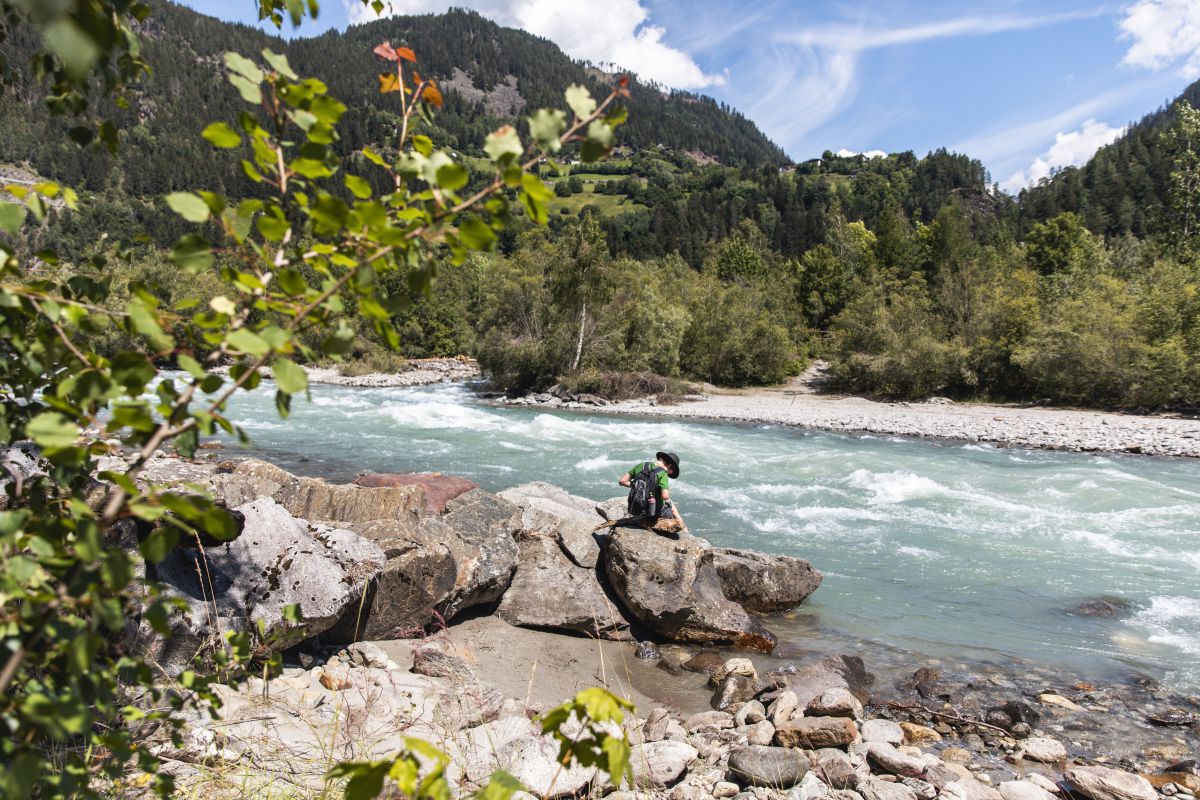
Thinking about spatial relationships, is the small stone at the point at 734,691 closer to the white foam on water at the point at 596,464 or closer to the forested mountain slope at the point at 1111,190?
the white foam on water at the point at 596,464

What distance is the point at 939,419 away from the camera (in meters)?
28.0

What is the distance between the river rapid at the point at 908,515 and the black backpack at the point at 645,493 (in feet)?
7.47

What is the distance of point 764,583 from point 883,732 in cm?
329

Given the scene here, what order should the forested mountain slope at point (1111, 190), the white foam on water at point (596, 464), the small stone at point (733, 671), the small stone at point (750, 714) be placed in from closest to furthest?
the small stone at point (750, 714), the small stone at point (733, 671), the white foam on water at point (596, 464), the forested mountain slope at point (1111, 190)

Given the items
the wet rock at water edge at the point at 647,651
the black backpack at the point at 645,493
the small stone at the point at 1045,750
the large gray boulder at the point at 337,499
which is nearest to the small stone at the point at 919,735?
the small stone at the point at 1045,750

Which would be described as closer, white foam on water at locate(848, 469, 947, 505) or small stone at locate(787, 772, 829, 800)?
small stone at locate(787, 772, 829, 800)

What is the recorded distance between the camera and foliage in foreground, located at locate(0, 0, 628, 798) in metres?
1.12

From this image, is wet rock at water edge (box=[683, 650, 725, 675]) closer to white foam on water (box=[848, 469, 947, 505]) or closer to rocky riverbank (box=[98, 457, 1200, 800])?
rocky riverbank (box=[98, 457, 1200, 800])

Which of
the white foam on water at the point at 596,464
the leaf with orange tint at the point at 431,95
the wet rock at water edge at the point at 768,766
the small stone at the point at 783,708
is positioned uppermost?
the leaf with orange tint at the point at 431,95

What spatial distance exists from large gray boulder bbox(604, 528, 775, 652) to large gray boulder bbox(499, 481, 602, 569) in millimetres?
465

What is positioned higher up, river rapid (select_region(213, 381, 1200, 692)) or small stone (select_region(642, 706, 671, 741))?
river rapid (select_region(213, 381, 1200, 692))

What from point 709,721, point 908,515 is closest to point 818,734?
point 709,721

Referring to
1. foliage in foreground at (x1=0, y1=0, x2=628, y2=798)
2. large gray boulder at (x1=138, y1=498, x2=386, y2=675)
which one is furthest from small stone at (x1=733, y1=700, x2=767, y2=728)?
foliage in foreground at (x1=0, y1=0, x2=628, y2=798)

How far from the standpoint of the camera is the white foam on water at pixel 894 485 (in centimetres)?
1501
